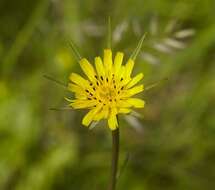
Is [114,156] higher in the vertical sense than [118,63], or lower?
lower

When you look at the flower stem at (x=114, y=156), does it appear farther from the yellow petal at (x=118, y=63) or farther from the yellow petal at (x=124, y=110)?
the yellow petal at (x=118, y=63)

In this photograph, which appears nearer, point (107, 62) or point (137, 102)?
point (137, 102)

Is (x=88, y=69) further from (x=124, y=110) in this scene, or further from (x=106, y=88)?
(x=124, y=110)

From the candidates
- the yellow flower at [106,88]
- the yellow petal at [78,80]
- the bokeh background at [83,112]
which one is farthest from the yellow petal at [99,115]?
the bokeh background at [83,112]

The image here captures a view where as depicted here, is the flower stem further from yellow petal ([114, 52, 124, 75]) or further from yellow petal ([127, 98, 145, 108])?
yellow petal ([114, 52, 124, 75])

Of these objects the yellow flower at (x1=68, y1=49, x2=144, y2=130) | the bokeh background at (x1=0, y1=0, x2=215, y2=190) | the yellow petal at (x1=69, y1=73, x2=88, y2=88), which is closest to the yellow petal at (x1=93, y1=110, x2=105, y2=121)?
the yellow flower at (x1=68, y1=49, x2=144, y2=130)

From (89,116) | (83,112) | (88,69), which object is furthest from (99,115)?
(83,112)

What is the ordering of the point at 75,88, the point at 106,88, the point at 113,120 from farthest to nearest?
the point at 106,88
the point at 75,88
the point at 113,120
